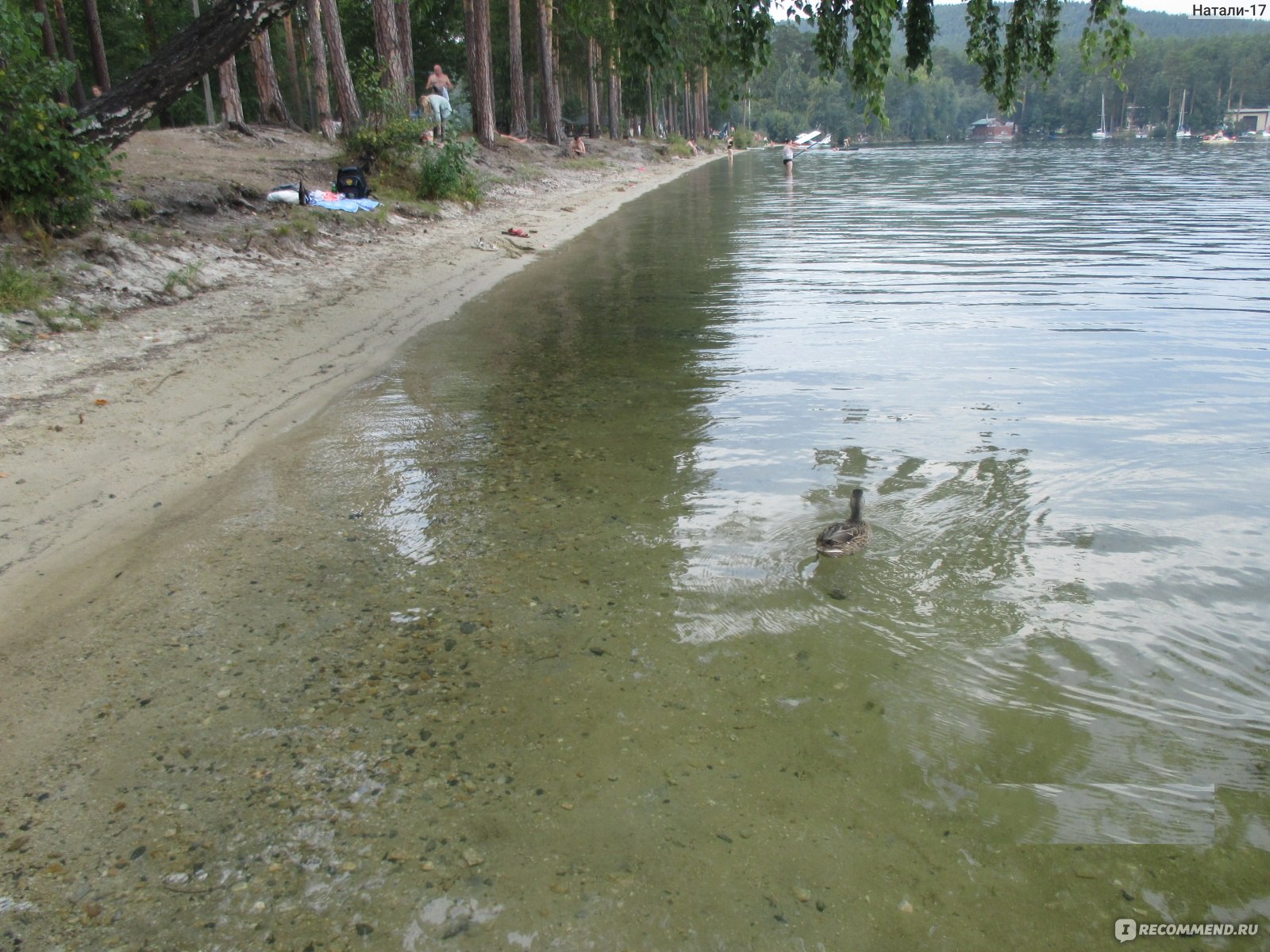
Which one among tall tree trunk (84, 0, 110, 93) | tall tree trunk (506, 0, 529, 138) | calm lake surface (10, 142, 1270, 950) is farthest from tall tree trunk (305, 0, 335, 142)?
calm lake surface (10, 142, 1270, 950)

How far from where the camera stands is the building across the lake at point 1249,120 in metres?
115

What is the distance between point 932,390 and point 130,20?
43.6 meters

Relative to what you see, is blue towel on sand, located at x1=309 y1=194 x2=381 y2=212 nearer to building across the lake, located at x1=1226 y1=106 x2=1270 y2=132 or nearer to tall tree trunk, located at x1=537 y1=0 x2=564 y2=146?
tall tree trunk, located at x1=537 y1=0 x2=564 y2=146

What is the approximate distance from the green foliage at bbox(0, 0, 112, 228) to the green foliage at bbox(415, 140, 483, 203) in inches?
363

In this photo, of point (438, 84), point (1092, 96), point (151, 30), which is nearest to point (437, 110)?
point (438, 84)

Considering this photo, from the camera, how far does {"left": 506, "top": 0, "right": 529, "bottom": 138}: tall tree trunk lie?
32.9 m

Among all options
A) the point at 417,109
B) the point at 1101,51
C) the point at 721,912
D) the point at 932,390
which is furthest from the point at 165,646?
the point at 417,109

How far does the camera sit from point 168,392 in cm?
782

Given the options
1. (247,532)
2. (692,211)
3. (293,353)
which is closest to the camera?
(247,532)

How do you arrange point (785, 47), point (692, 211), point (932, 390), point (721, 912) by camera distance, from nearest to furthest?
point (721, 912)
point (932, 390)
point (692, 211)
point (785, 47)

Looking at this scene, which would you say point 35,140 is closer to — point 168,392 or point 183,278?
point 183,278

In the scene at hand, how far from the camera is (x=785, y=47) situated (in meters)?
92.6

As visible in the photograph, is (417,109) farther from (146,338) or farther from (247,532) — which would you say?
(247,532)

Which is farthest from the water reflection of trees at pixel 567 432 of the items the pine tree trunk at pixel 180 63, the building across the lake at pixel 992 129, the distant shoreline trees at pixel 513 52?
the building across the lake at pixel 992 129
